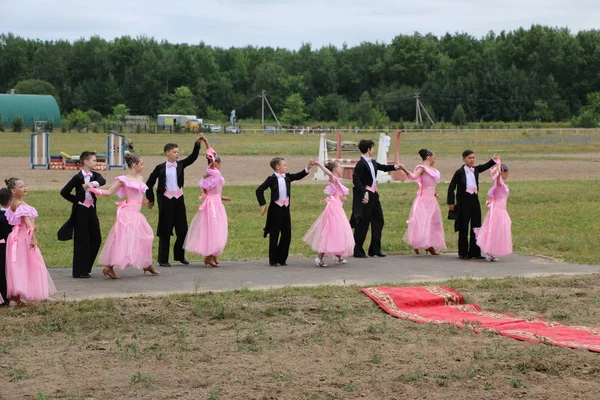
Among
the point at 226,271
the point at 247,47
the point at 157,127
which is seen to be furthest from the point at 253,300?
the point at 247,47

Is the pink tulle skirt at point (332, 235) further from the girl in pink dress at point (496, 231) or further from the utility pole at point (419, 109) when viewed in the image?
the utility pole at point (419, 109)

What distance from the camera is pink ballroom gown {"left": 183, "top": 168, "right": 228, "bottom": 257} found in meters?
14.4

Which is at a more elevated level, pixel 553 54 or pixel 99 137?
pixel 553 54

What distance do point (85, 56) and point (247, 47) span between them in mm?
42735

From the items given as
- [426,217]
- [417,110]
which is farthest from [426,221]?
[417,110]

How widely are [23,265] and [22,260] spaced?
67mm

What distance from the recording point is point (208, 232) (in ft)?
47.4

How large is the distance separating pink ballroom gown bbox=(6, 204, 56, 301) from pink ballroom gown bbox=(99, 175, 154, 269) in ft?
5.19

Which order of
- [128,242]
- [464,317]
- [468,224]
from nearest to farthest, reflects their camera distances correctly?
[464,317] → [128,242] → [468,224]

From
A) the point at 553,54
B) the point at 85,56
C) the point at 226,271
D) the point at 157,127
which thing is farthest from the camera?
the point at 85,56

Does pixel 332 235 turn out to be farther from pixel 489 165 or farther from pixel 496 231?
pixel 489 165

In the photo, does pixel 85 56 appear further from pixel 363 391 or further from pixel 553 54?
pixel 363 391

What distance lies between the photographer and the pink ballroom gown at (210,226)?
567 inches

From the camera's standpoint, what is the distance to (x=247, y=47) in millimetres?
175125
